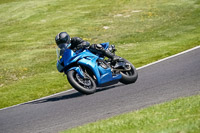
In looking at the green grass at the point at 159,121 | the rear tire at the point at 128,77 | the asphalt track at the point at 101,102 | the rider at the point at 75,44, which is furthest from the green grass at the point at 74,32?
the green grass at the point at 159,121

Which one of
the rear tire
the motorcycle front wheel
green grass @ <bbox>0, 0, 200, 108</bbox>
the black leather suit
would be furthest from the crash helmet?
green grass @ <bbox>0, 0, 200, 108</bbox>

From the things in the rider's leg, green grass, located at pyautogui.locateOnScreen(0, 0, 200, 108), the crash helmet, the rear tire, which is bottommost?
green grass, located at pyautogui.locateOnScreen(0, 0, 200, 108)

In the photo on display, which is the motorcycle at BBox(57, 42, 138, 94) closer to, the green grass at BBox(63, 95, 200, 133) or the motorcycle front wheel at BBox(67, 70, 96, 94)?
the motorcycle front wheel at BBox(67, 70, 96, 94)

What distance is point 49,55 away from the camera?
Answer: 2047 centimetres

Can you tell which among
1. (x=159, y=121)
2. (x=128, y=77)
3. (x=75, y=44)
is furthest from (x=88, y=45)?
(x=159, y=121)

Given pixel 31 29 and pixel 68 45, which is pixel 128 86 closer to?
pixel 68 45

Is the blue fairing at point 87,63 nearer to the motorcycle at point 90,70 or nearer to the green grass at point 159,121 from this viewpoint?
the motorcycle at point 90,70

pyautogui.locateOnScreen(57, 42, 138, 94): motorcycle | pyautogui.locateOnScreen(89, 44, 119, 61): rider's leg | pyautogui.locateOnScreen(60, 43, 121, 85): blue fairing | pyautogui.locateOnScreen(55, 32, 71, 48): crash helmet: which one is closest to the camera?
pyautogui.locateOnScreen(57, 42, 138, 94): motorcycle

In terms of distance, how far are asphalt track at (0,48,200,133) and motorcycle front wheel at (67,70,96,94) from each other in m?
0.19

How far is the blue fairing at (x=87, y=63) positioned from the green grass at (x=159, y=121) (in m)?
3.10

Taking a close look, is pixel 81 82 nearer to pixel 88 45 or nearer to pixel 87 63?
pixel 87 63

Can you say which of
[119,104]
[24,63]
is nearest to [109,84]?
[119,104]

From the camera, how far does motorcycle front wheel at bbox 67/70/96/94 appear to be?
33.2 ft

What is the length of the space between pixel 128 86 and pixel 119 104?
210cm
